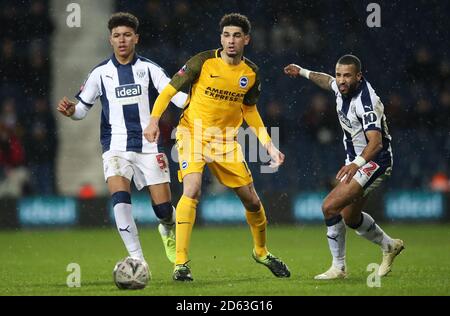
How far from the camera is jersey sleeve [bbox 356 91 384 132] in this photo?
8.72m

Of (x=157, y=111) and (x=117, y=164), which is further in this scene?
(x=117, y=164)

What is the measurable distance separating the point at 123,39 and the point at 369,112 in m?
2.31

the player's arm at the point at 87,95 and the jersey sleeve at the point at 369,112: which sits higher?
the player's arm at the point at 87,95

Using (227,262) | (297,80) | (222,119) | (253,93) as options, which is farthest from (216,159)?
(297,80)

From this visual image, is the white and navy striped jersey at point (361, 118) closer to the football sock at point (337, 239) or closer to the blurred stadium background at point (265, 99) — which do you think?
the football sock at point (337, 239)

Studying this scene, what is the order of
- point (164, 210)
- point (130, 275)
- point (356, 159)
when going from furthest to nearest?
point (164, 210)
point (356, 159)
point (130, 275)

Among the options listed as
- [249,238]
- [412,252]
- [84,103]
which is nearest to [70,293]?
[84,103]

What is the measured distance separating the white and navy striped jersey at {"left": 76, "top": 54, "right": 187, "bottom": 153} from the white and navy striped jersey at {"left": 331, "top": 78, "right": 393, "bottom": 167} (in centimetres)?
151

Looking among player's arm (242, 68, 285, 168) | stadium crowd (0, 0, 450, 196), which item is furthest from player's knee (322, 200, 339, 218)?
stadium crowd (0, 0, 450, 196)

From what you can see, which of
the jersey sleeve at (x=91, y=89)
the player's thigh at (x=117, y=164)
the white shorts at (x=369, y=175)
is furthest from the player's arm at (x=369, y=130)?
the jersey sleeve at (x=91, y=89)

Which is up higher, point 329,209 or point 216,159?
point 216,159

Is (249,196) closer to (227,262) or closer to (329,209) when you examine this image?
(329,209)

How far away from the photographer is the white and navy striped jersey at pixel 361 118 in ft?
28.8

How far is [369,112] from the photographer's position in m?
8.79
